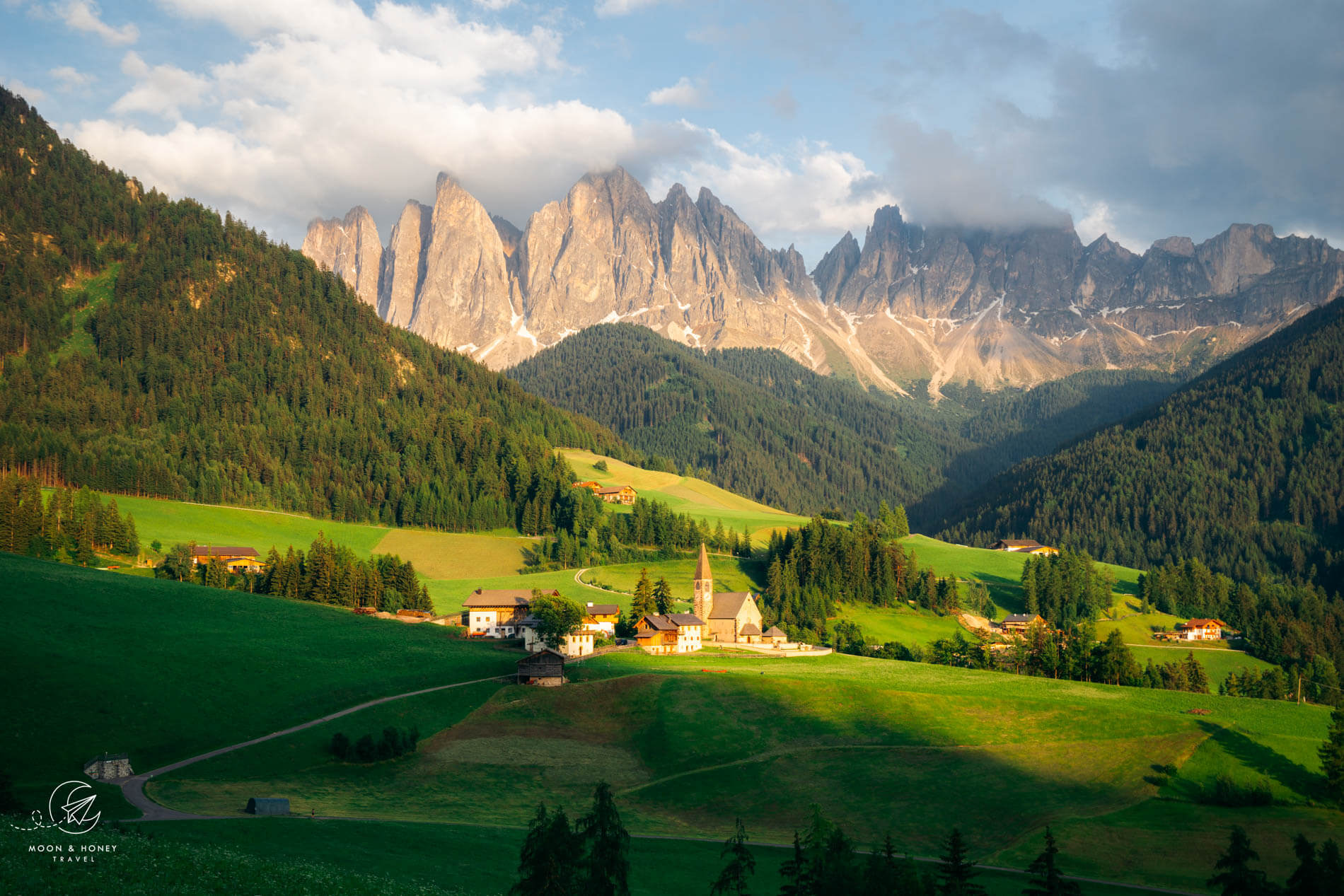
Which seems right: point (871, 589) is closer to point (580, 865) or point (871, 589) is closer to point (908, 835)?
point (908, 835)

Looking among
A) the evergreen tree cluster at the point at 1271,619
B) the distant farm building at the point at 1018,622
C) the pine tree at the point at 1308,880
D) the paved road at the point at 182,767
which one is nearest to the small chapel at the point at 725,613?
the distant farm building at the point at 1018,622

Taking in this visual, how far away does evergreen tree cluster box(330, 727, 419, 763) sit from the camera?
219 feet

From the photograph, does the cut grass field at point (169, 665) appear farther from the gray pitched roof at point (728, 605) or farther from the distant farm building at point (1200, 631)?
the distant farm building at point (1200, 631)

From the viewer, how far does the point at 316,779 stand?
202 feet

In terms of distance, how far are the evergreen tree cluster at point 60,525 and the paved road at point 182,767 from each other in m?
64.2

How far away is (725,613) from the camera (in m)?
126

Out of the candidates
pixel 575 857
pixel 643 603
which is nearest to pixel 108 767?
pixel 575 857

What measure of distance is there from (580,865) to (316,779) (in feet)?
98.7

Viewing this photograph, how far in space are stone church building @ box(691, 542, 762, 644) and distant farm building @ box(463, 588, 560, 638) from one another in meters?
20.5

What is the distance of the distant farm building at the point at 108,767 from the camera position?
182 feet

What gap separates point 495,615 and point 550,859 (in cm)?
8293

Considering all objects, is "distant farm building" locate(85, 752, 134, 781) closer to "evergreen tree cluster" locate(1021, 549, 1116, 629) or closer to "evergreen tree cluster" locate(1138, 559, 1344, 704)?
"evergreen tree cluster" locate(1138, 559, 1344, 704)

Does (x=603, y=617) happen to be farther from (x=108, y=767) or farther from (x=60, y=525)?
(x=60, y=525)

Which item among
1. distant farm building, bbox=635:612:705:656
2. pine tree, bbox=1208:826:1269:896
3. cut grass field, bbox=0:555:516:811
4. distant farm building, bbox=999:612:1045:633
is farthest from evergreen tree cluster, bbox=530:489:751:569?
pine tree, bbox=1208:826:1269:896
